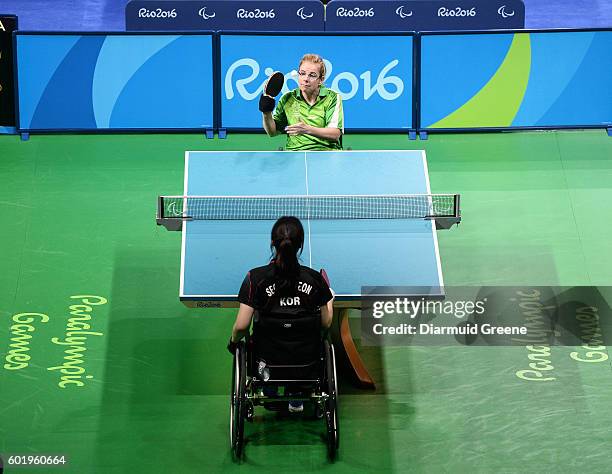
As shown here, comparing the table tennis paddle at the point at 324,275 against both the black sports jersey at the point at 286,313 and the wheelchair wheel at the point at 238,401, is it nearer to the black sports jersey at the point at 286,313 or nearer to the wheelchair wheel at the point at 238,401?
the black sports jersey at the point at 286,313

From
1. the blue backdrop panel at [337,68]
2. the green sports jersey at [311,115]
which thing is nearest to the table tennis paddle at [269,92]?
the green sports jersey at [311,115]

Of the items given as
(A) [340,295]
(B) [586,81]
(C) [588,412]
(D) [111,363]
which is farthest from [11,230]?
(B) [586,81]

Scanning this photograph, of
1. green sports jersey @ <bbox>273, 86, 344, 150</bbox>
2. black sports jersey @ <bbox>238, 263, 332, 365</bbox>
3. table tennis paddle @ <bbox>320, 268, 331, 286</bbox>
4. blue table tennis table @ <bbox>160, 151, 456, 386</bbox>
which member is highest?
green sports jersey @ <bbox>273, 86, 344, 150</bbox>

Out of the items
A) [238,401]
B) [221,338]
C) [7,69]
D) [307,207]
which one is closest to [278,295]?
[238,401]

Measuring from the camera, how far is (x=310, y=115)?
9.09m

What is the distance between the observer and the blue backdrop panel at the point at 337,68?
11625 millimetres

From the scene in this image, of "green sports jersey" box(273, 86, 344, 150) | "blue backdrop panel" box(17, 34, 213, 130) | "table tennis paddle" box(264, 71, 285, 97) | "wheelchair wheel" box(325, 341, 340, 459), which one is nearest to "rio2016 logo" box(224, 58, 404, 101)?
"blue backdrop panel" box(17, 34, 213, 130)

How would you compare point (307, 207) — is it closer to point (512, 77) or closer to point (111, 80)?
point (111, 80)

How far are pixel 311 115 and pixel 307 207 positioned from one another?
109cm

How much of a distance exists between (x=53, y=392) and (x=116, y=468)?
1065 millimetres

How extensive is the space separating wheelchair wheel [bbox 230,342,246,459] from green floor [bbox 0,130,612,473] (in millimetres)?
169

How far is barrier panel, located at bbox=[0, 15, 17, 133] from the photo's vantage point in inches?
456

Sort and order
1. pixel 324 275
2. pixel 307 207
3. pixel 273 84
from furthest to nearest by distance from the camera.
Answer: pixel 273 84 → pixel 307 207 → pixel 324 275

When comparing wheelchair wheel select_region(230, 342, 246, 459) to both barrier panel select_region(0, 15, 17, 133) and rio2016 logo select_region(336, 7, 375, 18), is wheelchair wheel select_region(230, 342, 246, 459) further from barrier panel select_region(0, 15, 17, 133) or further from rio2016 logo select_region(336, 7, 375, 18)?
rio2016 logo select_region(336, 7, 375, 18)
